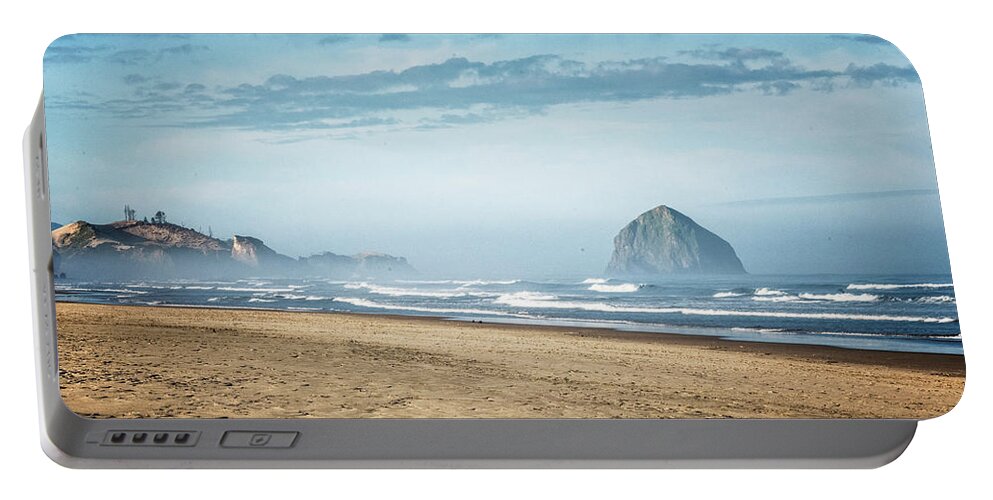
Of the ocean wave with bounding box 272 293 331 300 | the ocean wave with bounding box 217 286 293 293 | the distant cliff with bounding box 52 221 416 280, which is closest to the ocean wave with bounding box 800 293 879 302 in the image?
the distant cliff with bounding box 52 221 416 280

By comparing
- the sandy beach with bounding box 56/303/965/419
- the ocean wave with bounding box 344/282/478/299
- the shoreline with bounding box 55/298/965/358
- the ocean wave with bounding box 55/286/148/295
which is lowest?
the sandy beach with bounding box 56/303/965/419

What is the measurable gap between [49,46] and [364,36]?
2.83ft

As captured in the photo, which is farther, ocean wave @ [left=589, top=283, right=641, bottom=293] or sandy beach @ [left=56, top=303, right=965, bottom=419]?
ocean wave @ [left=589, top=283, right=641, bottom=293]

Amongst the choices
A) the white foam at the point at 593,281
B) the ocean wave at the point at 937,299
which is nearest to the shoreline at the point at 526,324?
the white foam at the point at 593,281

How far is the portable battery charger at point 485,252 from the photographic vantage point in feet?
8.57

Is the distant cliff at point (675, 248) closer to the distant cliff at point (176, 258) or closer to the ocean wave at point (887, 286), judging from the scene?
the ocean wave at point (887, 286)

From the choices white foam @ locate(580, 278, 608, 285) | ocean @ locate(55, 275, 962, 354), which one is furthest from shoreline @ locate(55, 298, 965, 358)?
white foam @ locate(580, 278, 608, 285)

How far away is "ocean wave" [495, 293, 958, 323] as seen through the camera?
2609 millimetres

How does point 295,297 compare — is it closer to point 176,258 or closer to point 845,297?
point 176,258

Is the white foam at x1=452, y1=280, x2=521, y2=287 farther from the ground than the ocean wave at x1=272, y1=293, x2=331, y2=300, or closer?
farther from the ground

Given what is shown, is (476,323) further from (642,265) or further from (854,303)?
(854,303)

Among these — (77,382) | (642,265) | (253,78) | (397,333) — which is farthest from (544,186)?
(77,382)

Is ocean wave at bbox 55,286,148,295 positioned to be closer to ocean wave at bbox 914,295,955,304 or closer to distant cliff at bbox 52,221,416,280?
distant cliff at bbox 52,221,416,280

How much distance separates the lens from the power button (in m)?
2.69
